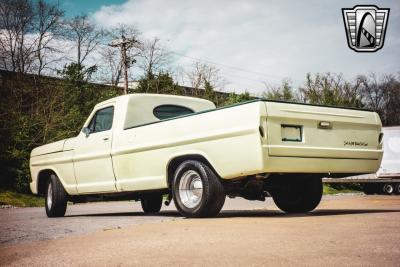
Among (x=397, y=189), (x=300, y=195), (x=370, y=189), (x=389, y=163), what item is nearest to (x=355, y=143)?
(x=300, y=195)

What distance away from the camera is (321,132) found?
6.39 metres

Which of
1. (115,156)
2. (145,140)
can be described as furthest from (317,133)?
(115,156)

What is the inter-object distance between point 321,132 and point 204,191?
172 centimetres

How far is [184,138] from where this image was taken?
6562mm

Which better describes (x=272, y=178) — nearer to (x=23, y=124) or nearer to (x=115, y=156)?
(x=115, y=156)

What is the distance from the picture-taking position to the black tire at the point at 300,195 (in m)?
7.51

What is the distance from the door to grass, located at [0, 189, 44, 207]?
8.79m

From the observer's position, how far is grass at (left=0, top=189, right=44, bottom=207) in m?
16.4

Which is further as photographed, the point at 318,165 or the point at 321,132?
the point at 321,132

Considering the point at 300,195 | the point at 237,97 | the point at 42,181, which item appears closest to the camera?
the point at 300,195

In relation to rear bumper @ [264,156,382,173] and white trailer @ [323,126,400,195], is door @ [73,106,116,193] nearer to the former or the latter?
rear bumper @ [264,156,382,173]

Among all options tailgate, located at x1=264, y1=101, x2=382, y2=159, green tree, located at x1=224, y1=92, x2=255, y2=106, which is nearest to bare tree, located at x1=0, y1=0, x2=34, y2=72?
green tree, located at x1=224, y1=92, x2=255, y2=106

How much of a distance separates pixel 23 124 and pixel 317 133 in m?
15.1

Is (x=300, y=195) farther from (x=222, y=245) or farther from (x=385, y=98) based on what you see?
(x=385, y=98)
